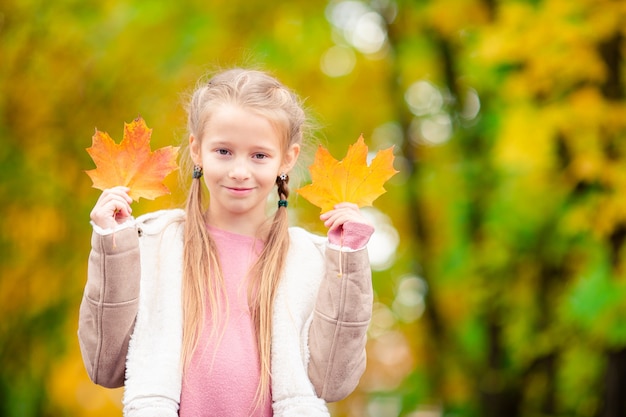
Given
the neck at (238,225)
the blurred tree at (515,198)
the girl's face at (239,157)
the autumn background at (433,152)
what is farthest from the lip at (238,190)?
the blurred tree at (515,198)

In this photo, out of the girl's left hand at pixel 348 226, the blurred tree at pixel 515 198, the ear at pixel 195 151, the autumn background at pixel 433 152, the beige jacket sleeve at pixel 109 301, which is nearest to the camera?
the beige jacket sleeve at pixel 109 301

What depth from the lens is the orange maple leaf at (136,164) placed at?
201cm

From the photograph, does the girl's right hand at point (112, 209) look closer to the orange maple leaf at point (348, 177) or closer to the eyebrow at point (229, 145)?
the eyebrow at point (229, 145)

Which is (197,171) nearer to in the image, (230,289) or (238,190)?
(238,190)

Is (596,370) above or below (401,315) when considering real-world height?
below

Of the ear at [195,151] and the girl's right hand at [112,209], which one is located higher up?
the ear at [195,151]

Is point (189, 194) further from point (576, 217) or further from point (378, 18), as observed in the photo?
point (378, 18)

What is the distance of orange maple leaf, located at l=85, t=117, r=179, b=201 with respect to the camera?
2012mm

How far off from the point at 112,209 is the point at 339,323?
579 mm

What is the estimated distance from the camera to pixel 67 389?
7.46 metres

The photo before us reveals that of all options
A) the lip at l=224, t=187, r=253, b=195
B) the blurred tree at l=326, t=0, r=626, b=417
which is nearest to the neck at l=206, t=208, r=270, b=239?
the lip at l=224, t=187, r=253, b=195

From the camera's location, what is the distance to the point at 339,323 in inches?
78.1

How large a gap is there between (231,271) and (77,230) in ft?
16.8

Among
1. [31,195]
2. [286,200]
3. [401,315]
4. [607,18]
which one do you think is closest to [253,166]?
[286,200]
